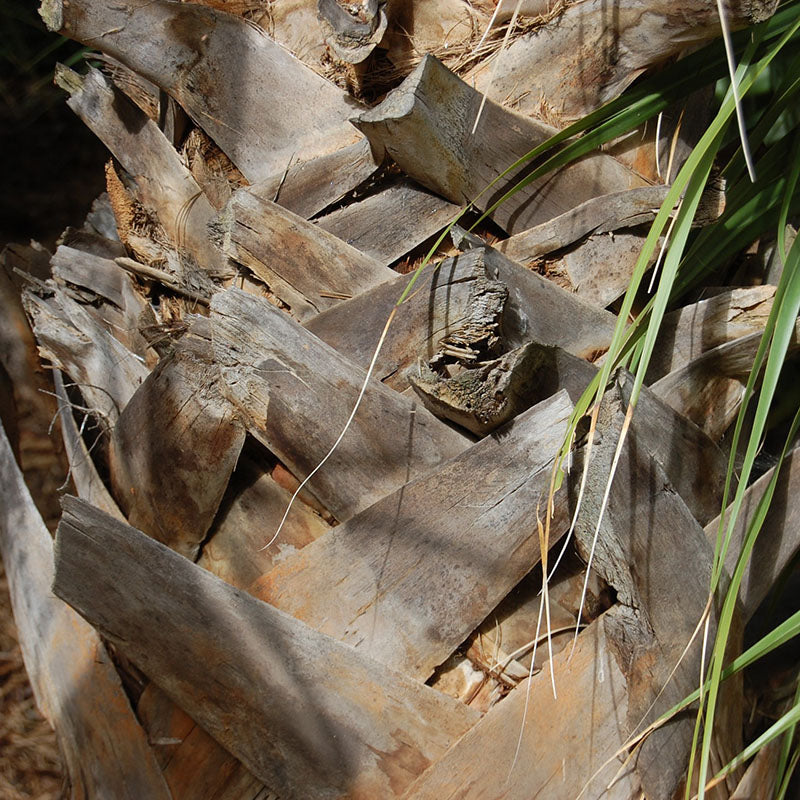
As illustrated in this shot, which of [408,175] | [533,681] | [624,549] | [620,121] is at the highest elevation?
[620,121]

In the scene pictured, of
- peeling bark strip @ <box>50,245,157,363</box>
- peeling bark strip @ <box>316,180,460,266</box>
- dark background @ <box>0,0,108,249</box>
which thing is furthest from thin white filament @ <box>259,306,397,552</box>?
dark background @ <box>0,0,108,249</box>

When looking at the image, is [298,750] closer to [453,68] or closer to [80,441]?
[80,441]

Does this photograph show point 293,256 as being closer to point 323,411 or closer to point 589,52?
point 323,411

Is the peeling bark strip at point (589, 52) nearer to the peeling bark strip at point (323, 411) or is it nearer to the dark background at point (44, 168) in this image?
the peeling bark strip at point (323, 411)

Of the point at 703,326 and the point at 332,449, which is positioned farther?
the point at 703,326

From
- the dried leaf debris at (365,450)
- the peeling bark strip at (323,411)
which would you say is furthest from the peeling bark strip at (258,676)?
the peeling bark strip at (323,411)

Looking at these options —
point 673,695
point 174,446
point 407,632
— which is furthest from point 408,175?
point 673,695

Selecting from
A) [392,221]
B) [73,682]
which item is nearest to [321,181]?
[392,221]
